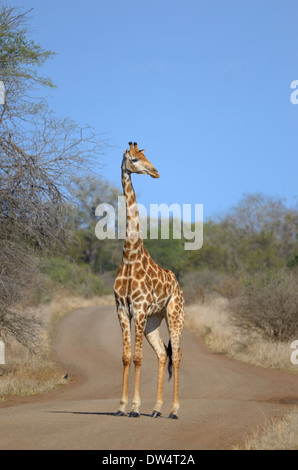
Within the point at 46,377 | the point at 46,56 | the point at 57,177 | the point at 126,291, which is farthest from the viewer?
the point at 46,377

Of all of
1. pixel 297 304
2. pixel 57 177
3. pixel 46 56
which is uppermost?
pixel 46 56

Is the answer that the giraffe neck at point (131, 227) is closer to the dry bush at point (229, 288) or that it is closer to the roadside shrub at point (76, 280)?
the dry bush at point (229, 288)

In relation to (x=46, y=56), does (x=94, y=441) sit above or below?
below

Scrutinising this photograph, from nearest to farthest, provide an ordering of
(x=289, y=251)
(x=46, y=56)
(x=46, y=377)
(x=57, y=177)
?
(x=57, y=177) < (x=46, y=56) < (x=46, y=377) < (x=289, y=251)

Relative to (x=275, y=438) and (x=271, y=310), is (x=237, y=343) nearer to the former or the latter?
(x=271, y=310)

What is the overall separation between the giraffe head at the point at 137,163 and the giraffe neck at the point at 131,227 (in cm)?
16

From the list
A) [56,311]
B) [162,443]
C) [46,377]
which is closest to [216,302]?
[56,311]

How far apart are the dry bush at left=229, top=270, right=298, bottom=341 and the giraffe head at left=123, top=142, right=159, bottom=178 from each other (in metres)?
11.9

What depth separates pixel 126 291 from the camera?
9391 millimetres

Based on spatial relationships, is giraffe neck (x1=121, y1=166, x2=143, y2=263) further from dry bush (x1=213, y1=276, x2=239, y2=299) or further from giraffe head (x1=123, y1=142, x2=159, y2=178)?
dry bush (x1=213, y1=276, x2=239, y2=299)

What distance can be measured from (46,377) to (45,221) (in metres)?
4.88

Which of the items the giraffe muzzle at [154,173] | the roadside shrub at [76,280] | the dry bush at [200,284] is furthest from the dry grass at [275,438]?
the roadside shrub at [76,280]

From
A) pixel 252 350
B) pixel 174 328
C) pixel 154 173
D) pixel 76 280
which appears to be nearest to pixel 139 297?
pixel 174 328
